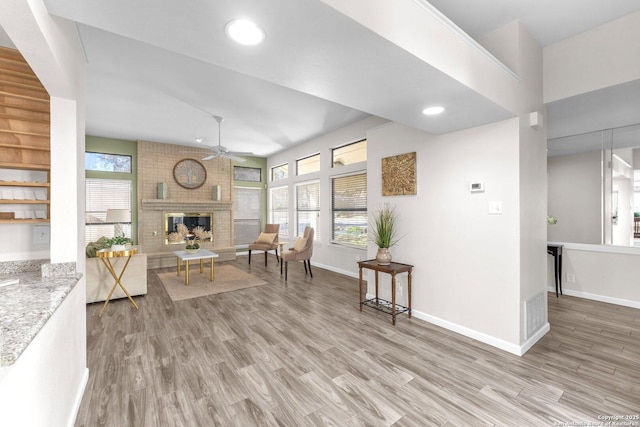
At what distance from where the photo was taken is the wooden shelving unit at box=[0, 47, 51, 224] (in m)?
1.74

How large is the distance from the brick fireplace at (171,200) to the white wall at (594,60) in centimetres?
616

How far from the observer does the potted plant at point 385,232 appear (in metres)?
3.36

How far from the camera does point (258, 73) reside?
1836 millimetres

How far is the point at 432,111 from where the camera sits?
239 cm

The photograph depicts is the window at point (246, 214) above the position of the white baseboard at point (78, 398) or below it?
above

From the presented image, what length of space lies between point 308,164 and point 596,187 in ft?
16.7

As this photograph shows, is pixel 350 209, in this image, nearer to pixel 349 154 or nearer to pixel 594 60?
pixel 349 154

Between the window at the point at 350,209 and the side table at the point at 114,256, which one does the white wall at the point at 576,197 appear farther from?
the side table at the point at 114,256

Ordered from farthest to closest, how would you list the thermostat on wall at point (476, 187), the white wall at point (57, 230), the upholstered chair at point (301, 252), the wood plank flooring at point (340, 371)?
the upholstered chair at point (301, 252) → the thermostat on wall at point (476, 187) → the wood plank flooring at point (340, 371) → the white wall at point (57, 230)

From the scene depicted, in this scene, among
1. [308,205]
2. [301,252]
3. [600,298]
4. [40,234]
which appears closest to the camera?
[40,234]

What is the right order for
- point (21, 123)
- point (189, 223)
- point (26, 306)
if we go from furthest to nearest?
point (189, 223) → point (21, 123) → point (26, 306)

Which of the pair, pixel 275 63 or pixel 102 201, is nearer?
pixel 275 63

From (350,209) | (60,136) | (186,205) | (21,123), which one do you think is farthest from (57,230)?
(186,205)

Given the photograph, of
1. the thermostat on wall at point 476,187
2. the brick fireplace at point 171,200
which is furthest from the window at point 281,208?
the thermostat on wall at point 476,187
